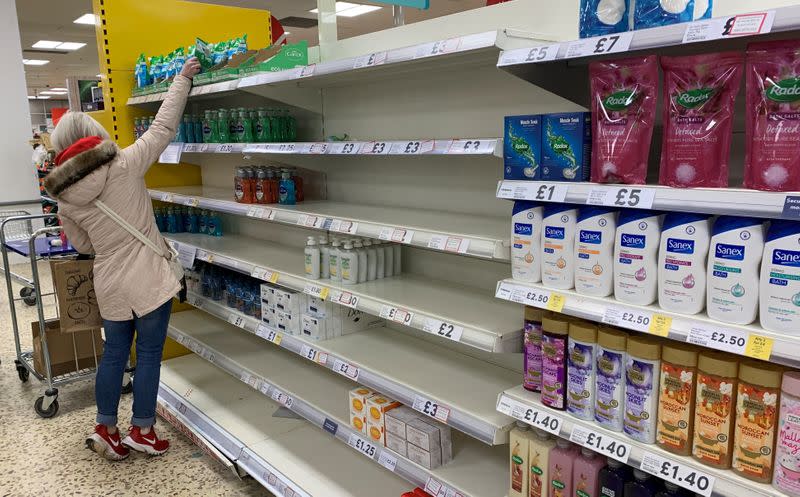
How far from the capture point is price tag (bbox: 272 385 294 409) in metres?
2.87

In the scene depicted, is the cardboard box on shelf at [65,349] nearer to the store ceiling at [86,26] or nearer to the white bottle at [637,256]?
the white bottle at [637,256]

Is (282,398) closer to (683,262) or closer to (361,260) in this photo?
(361,260)

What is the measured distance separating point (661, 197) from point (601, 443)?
2.17ft

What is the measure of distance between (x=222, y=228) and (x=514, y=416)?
3.03 meters

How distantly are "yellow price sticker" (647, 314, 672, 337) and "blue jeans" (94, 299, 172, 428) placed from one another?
256 centimetres

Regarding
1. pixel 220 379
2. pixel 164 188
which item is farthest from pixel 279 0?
pixel 220 379

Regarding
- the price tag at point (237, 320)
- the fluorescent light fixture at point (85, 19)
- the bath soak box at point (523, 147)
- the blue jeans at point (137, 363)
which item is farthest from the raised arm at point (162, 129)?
the fluorescent light fixture at point (85, 19)

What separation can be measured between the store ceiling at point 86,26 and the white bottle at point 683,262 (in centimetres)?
901

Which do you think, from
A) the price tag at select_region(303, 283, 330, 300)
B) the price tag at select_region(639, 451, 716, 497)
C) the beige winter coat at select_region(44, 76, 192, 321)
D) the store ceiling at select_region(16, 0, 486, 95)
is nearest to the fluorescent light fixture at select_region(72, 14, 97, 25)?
the store ceiling at select_region(16, 0, 486, 95)

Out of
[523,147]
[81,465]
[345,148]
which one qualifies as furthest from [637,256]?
[81,465]

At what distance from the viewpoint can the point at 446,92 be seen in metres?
2.44

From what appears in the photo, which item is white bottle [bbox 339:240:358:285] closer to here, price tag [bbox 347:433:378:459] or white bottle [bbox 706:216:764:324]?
price tag [bbox 347:433:378:459]

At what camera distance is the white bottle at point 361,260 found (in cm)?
260

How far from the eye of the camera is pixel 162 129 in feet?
10.3
